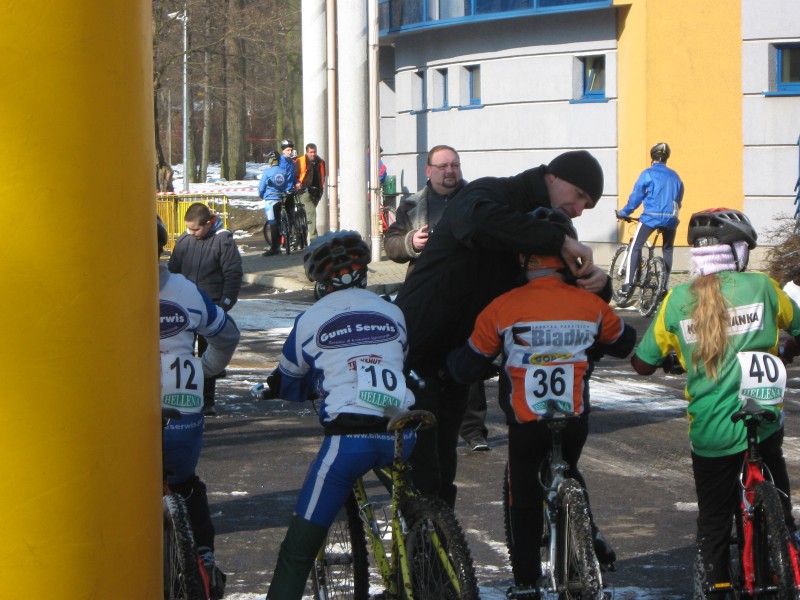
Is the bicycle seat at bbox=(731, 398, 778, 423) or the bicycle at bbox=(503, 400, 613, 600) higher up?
the bicycle seat at bbox=(731, 398, 778, 423)

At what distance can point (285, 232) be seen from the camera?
83.0 ft

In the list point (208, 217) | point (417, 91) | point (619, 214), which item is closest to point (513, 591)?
point (208, 217)

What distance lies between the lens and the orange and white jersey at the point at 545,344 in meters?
5.01

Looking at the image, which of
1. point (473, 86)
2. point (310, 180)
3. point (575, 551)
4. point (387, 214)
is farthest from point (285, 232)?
point (575, 551)

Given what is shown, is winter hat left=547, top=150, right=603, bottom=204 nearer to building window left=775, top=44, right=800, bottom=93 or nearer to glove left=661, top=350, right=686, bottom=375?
glove left=661, top=350, right=686, bottom=375

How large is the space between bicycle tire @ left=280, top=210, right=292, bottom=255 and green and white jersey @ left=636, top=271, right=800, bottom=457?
20.1 metres

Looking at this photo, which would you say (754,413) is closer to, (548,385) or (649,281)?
(548,385)

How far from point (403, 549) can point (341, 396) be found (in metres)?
0.57

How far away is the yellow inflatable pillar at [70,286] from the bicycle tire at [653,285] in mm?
12942

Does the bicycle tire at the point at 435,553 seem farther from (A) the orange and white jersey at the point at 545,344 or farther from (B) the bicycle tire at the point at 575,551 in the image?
(A) the orange and white jersey at the point at 545,344

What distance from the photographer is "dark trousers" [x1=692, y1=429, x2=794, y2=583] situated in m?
5.14

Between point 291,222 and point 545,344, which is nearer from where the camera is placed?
point 545,344

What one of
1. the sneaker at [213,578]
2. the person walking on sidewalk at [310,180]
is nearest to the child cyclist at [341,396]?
the sneaker at [213,578]

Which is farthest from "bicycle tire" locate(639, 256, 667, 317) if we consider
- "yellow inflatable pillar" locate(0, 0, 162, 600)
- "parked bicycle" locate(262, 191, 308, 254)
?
"yellow inflatable pillar" locate(0, 0, 162, 600)
